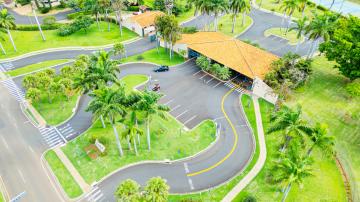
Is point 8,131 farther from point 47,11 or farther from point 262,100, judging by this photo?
point 47,11

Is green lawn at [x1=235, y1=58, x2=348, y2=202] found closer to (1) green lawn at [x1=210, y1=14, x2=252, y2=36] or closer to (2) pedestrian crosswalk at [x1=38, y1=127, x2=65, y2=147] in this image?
(1) green lawn at [x1=210, y1=14, x2=252, y2=36]

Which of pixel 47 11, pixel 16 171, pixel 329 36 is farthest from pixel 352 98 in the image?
pixel 47 11

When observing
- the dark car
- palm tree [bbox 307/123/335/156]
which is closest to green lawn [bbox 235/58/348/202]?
palm tree [bbox 307/123/335/156]

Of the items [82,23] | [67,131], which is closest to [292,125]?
[67,131]

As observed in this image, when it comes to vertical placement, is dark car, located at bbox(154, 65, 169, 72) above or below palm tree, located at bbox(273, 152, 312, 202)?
below

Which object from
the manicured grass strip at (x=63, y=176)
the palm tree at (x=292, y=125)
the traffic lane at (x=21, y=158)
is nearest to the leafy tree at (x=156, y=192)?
the manicured grass strip at (x=63, y=176)

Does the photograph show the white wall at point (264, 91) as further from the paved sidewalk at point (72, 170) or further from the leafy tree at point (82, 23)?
the leafy tree at point (82, 23)

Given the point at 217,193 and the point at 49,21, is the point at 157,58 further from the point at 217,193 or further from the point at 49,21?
the point at 217,193
